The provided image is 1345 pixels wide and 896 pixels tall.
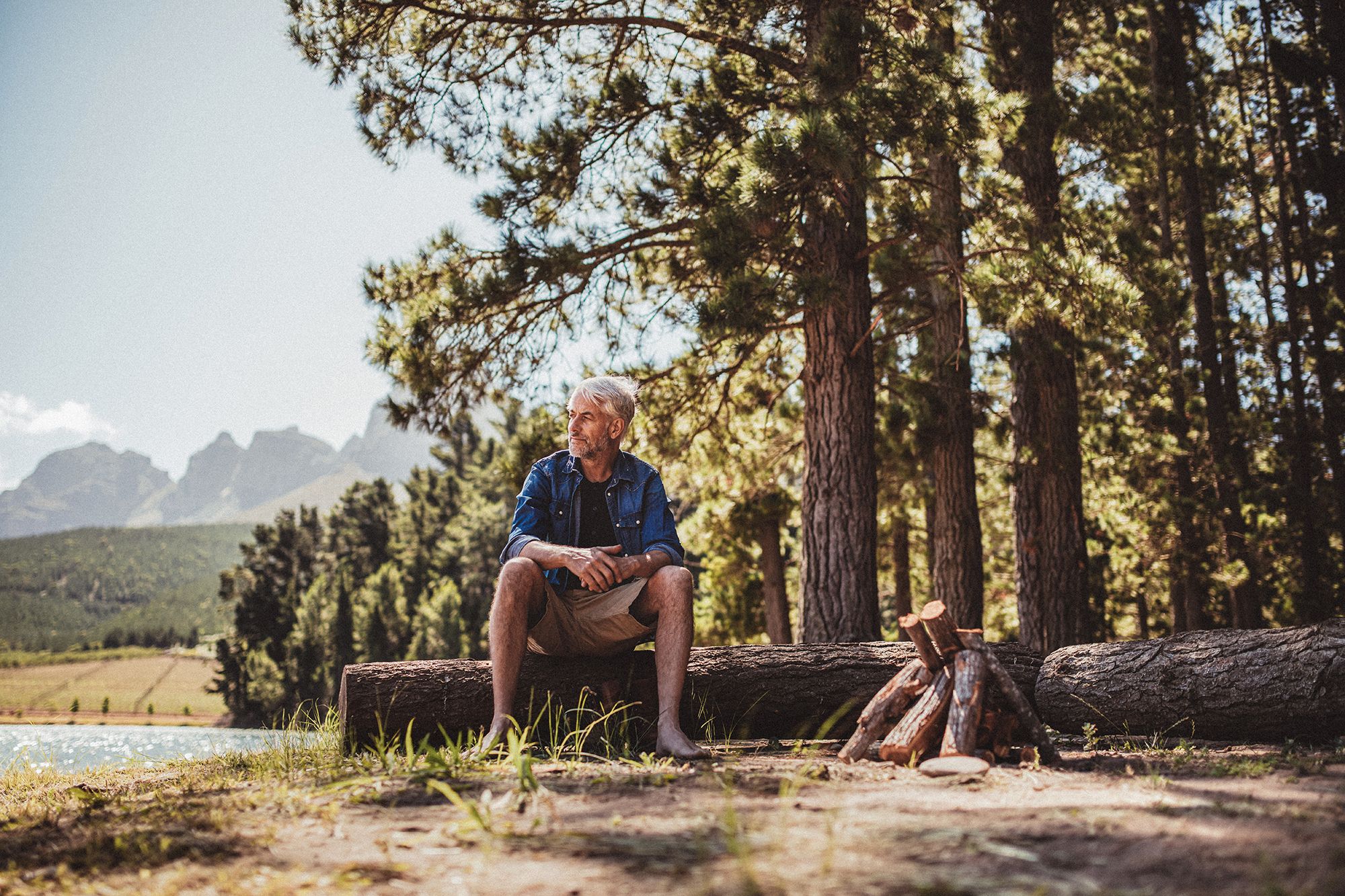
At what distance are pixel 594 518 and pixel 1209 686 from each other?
2.87 metres

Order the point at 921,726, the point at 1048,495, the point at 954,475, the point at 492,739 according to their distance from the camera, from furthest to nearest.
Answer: the point at 954,475, the point at 1048,495, the point at 921,726, the point at 492,739

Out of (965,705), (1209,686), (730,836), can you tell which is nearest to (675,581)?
(965,705)

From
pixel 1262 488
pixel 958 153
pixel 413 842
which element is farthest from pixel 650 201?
pixel 1262 488

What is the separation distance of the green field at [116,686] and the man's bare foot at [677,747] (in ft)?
Answer: 224

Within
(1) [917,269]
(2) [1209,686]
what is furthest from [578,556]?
(1) [917,269]

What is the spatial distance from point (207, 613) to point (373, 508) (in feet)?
247

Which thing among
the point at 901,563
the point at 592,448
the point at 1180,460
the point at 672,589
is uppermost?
the point at 1180,460

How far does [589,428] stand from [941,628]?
1728 mm

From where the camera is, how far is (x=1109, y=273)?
572 cm

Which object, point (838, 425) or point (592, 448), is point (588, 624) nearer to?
point (592, 448)

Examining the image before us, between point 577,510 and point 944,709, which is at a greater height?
point 577,510

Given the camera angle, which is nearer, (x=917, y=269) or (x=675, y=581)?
(x=675, y=581)

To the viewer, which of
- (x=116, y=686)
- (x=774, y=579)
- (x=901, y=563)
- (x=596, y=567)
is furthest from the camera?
(x=116, y=686)

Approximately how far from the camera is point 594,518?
13.6 ft
